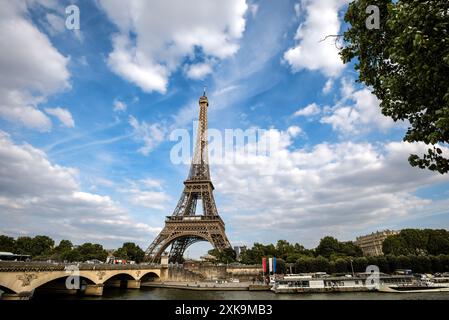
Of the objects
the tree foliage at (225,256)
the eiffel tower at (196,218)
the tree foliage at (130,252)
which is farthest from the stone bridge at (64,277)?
the tree foliage at (130,252)

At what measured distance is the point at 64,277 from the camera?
29625mm

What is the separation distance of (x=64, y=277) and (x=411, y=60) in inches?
1359

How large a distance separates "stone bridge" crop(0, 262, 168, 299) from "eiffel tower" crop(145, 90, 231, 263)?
24.8 ft

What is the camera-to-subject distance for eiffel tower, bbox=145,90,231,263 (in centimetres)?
5766

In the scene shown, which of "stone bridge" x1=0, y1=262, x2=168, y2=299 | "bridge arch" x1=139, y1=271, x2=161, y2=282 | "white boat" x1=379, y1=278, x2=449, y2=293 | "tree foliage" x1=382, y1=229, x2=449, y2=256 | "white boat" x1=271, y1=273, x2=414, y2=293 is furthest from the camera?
"tree foliage" x1=382, y1=229, x2=449, y2=256

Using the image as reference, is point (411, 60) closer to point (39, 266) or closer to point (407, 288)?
point (39, 266)

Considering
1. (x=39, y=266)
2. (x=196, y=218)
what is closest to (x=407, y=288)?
(x=196, y=218)

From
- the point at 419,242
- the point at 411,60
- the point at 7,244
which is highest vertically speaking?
the point at 411,60

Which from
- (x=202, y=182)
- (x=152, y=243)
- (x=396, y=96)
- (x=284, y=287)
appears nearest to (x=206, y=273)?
(x=152, y=243)

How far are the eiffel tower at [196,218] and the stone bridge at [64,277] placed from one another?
755 centimetres

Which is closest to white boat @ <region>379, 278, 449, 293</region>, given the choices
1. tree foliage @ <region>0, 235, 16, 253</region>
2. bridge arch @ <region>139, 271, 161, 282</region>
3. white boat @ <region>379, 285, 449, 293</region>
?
white boat @ <region>379, 285, 449, 293</region>

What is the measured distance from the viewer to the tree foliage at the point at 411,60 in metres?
6.67

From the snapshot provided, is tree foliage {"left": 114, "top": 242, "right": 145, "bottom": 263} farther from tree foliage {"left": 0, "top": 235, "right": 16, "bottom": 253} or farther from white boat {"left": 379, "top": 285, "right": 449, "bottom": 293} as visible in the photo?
white boat {"left": 379, "top": 285, "right": 449, "bottom": 293}
